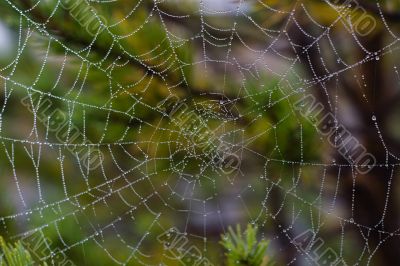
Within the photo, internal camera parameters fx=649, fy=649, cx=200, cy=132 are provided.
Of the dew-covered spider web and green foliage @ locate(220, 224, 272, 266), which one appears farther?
the dew-covered spider web

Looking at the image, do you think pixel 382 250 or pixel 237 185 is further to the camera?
pixel 237 185

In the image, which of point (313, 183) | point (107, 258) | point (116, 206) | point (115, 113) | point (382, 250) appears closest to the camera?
point (107, 258)

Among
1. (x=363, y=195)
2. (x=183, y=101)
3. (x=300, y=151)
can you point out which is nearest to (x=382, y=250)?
(x=363, y=195)

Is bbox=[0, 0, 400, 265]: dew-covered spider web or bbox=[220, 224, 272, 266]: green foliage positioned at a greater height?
bbox=[0, 0, 400, 265]: dew-covered spider web

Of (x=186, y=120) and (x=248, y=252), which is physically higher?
(x=186, y=120)

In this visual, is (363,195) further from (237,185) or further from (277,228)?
(237,185)

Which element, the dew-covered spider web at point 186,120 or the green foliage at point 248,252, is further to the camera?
the dew-covered spider web at point 186,120

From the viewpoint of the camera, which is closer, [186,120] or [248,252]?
[248,252]

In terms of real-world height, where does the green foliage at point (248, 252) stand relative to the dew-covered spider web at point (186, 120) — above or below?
below
